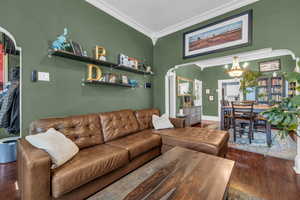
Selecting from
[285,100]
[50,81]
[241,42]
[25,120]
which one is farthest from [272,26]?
[25,120]

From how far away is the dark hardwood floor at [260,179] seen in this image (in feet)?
4.80

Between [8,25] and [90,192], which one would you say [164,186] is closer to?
[90,192]

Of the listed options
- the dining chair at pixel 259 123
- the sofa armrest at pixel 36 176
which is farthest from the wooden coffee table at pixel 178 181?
the dining chair at pixel 259 123

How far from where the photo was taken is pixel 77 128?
6.00 feet

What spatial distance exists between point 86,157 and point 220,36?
3201mm

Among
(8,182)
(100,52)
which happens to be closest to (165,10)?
(100,52)

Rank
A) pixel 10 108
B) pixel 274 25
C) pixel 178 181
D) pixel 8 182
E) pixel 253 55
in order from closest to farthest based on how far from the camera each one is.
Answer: pixel 178 181, pixel 8 182, pixel 10 108, pixel 274 25, pixel 253 55

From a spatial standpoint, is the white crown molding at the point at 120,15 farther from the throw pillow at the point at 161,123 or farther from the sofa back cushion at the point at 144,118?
the throw pillow at the point at 161,123

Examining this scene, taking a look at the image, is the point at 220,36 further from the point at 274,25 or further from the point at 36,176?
the point at 36,176

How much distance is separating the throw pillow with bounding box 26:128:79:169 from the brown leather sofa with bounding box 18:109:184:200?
0.05 m

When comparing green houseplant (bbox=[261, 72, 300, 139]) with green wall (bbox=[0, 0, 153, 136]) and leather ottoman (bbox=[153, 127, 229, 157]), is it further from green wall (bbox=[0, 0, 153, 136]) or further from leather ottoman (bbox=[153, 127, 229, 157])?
green wall (bbox=[0, 0, 153, 136])

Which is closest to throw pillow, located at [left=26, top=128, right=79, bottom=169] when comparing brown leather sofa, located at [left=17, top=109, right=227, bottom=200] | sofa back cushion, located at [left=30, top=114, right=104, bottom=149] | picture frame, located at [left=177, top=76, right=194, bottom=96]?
brown leather sofa, located at [left=17, top=109, right=227, bottom=200]

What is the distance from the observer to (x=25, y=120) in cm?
177

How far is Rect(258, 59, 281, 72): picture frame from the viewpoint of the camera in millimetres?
5190
